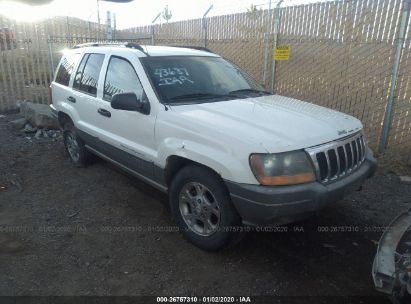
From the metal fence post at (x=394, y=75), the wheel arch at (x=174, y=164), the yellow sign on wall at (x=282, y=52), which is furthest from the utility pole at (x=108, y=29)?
the wheel arch at (x=174, y=164)

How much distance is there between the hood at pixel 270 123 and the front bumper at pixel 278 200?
0.32 metres

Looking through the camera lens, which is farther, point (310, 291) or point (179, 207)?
point (179, 207)

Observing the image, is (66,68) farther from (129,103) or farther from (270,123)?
(270,123)

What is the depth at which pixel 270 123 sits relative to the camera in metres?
3.02

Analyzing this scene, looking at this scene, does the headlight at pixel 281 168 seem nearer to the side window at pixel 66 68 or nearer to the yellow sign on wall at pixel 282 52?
the side window at pixel 66 68

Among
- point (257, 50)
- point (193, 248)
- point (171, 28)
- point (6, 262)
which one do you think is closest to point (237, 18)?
point (257, 50)

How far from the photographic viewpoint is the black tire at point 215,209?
2949mm

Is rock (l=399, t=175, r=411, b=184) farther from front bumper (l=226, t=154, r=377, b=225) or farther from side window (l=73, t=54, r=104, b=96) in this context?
side window (l=73, t=54, r=104, b=96)

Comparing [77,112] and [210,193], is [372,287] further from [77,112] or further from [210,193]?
[77,112]

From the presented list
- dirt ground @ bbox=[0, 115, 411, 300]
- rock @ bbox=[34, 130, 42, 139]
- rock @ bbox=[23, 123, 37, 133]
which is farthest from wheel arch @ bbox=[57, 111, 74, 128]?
rock @ bbox=[23, 123, 37, 133]

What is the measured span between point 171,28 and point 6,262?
965cm

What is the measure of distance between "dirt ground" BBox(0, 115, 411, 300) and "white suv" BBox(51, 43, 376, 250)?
382 millimetres

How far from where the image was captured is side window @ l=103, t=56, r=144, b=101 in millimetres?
3779

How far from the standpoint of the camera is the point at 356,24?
21.4 feet
